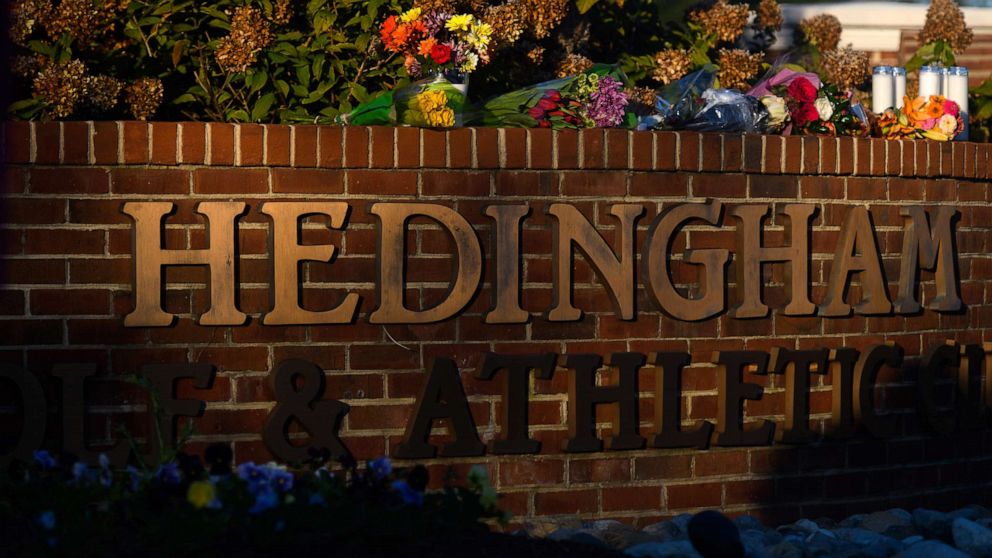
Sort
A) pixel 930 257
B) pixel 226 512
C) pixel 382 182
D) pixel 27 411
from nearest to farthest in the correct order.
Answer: pixel 226 512 < pixel 27 411 < pixel 382 182 < pixel 930 257

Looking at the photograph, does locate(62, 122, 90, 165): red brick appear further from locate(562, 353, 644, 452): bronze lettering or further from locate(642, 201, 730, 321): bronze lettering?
locate(642, 201, 730, 321): bronze lettering

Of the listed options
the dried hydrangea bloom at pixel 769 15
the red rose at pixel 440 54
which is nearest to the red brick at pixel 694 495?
the red rose at pixel 440 54

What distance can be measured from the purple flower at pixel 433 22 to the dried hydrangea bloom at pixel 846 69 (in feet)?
9.30

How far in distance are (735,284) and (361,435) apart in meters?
1.60

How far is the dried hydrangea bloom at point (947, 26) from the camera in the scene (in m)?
8.09

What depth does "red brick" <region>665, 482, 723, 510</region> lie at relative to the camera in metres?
5.08

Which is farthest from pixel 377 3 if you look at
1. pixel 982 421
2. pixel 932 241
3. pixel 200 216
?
pixel 982 421

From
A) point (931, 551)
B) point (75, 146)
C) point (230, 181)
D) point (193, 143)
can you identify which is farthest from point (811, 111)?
point (75, 146)

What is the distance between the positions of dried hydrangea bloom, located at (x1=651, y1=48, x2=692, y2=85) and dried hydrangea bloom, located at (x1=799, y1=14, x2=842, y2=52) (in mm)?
1763

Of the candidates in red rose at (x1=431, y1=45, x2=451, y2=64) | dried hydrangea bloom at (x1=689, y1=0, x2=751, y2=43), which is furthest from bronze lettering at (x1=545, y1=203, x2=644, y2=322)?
dried hydrangea bloom at (x1=689, y1=0, x2=751, y2=43)

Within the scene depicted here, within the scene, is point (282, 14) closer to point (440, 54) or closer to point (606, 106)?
point (440, 54)

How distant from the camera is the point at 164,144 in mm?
4613

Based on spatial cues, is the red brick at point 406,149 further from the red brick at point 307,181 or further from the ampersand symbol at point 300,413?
the ampersand symbol at point 300,413

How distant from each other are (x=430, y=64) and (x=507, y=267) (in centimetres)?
96
